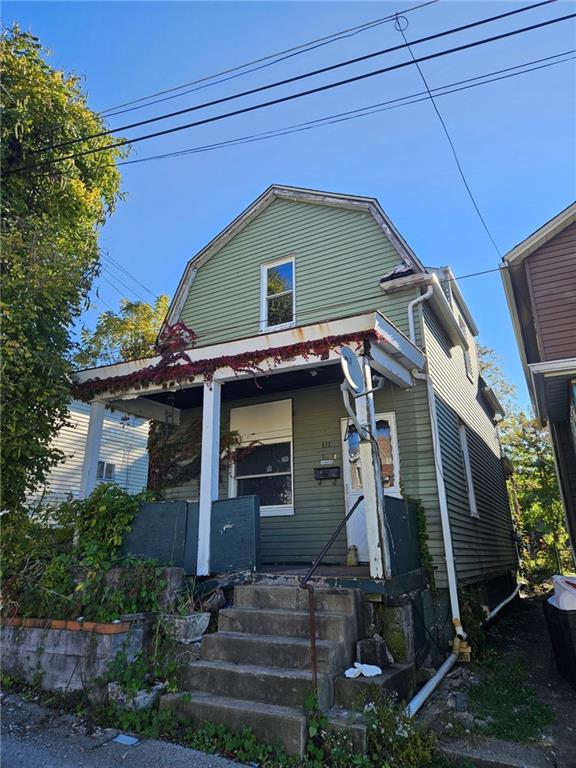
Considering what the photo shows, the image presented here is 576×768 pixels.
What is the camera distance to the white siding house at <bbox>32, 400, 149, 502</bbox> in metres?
14.0

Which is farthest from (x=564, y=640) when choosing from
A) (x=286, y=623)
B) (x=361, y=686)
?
(x=286, y=623)

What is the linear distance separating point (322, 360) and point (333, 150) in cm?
383

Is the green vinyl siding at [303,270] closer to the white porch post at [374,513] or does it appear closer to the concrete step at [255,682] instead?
the white porch post at [374,513]

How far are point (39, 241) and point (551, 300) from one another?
26.6 ft

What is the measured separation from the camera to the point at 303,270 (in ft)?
28.9

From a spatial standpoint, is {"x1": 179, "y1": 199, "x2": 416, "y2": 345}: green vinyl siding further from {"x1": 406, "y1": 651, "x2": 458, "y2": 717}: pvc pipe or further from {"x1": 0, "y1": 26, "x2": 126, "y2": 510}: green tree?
{"x1": 406, "y1": 651, "x2": 458, "y2": 717}: pvc pipe

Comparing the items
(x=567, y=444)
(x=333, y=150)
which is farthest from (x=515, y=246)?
(x=567, y=444)

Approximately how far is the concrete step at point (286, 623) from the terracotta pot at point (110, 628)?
96 centimetres

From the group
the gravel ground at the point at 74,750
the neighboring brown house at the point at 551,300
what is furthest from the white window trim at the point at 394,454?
the gravel ground at the point at 74,750

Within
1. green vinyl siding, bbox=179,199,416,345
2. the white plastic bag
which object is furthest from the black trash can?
green vinyl siding, bbox=179,199,416,345

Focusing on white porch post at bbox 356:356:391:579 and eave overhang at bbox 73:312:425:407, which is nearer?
white porch post at bbox 356:356:391:579

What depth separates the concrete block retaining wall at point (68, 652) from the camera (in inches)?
169

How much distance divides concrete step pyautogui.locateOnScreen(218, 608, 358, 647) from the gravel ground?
47.2 inches

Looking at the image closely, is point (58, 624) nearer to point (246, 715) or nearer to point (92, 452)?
point (246, 715)
